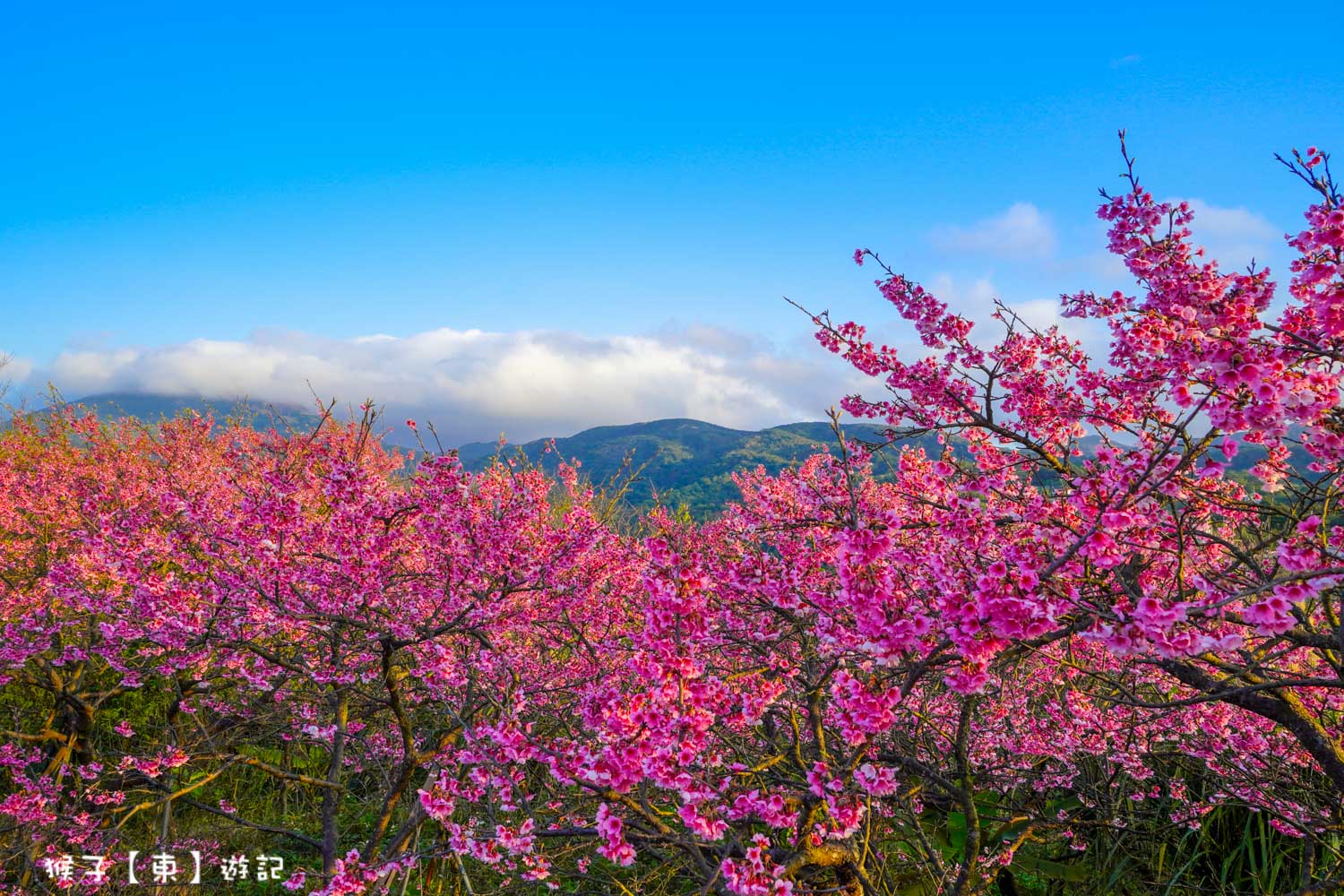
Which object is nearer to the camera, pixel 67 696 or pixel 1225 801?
pixel 1225 801

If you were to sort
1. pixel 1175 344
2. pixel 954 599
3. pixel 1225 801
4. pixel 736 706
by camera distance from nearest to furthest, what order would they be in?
pixel 954 599 → pixel 1175 344 → pixel 736 706 → pixel 1225 801

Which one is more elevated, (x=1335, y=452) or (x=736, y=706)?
(x=1335, y=452)

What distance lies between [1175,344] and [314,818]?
11.2 meters

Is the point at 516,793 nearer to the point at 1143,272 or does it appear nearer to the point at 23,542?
the point at 1143,272

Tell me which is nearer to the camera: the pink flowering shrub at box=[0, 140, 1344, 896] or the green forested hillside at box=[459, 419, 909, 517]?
the pink flowering shrub at box=[0, 140, 1344, 896]

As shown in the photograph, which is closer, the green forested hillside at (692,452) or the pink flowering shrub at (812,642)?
the pink flowering shrub at (812,642)

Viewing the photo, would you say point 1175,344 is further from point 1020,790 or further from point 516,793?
point 1020,790

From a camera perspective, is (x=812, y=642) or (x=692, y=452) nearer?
(x=812, y=642)

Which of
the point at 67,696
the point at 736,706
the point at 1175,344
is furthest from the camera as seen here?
the point at 67,696

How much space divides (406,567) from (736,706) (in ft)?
15.8

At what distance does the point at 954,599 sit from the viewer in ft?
8.75

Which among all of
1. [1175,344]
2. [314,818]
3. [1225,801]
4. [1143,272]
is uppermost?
[1143,272]

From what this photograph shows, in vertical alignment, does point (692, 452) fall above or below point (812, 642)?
above

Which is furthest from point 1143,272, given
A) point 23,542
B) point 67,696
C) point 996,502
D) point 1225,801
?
point 23,542
